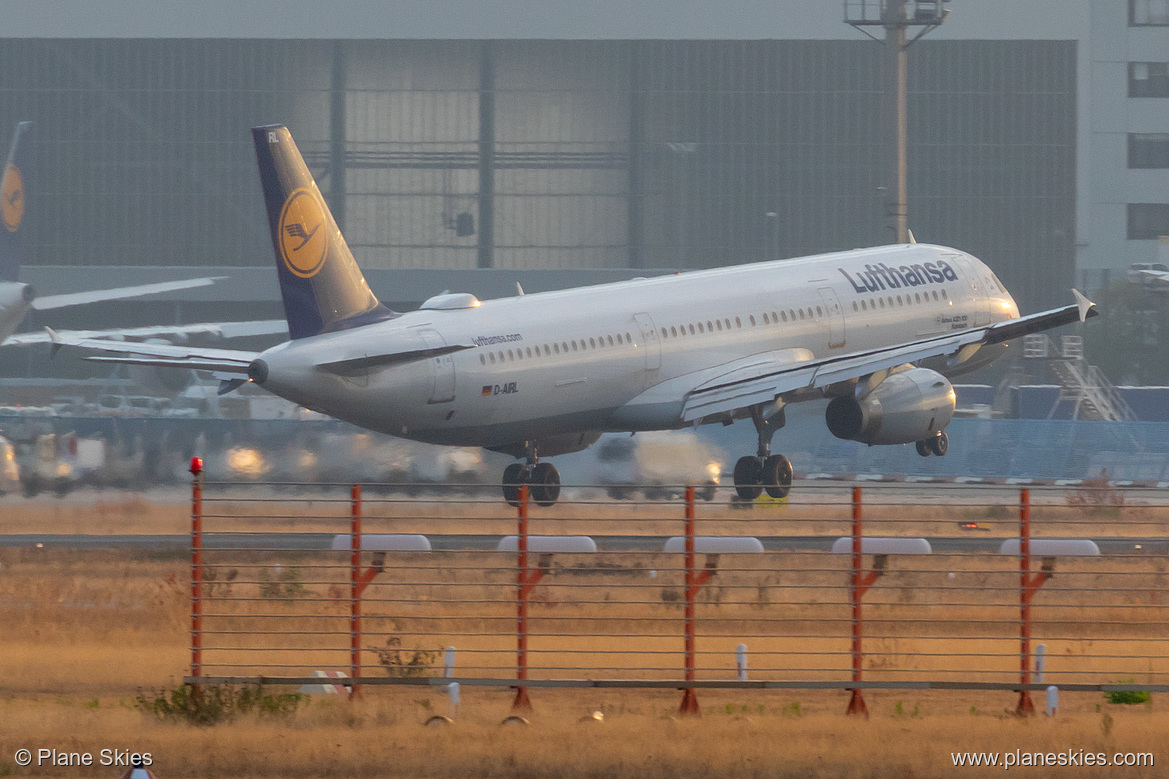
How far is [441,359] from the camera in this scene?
32.3 metres

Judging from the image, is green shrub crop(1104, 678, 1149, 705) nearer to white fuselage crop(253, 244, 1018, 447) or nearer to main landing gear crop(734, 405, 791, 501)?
white fuselage crop(253, 244, 1018, 447)

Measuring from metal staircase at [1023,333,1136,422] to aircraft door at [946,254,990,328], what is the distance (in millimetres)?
17281

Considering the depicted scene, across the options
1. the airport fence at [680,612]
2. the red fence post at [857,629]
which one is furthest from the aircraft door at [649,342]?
the red fence post at [857,629]

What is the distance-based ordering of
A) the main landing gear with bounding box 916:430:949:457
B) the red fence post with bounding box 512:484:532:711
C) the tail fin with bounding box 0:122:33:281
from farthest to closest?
the tail fin with bounding box 0:122:33:281
the main landing gear with bounding box 916:430:949:457
the red fence post with bounding box 512:484:532:711

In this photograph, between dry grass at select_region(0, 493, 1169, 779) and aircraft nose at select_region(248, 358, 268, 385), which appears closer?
dry grass at select_region(0, 493, 1169, 779)

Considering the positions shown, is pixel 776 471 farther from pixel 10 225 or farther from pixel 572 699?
pixel 10 225

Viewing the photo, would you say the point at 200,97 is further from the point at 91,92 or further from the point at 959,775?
the point at 959,775

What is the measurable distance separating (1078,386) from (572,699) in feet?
181

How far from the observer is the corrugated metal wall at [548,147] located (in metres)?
99.2

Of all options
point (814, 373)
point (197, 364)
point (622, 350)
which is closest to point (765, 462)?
point (814, 373)

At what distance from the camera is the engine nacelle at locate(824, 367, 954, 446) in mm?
37188

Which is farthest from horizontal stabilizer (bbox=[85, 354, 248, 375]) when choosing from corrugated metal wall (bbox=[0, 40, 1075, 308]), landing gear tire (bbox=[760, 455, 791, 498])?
corrugated metal wall (bbox=[0, 40, 1075, 308])

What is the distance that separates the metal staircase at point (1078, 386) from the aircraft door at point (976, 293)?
1728 centimetres

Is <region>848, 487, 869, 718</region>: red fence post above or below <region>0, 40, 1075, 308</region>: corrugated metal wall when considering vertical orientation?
below
